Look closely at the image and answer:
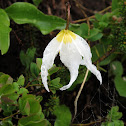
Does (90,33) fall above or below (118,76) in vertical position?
above

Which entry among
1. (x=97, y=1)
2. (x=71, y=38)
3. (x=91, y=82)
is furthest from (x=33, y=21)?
(x=97, y=1)

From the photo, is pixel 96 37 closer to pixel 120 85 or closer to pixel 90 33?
pixel 90 33

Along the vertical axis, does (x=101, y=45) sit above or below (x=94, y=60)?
above

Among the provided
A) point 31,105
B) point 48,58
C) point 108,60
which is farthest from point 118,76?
point 31,105

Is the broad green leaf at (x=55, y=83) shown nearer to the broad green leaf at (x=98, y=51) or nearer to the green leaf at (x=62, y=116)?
the green leaf at (x=62, y=116)

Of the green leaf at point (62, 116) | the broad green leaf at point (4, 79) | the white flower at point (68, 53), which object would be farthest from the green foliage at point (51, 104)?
the broad green leaf at point (4, 79)

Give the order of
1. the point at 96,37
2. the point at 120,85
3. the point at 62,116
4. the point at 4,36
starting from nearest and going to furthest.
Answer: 1. the point at 4,36
2. the point at 62,116
3. the point at 96,37
4. the point at 120,85

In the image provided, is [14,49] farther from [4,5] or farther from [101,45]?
[101,45]

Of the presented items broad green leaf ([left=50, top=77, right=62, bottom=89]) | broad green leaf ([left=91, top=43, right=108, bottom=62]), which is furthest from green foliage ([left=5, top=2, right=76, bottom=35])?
broad green leaf ([left=50, top=77, right=62, bottom=89])
